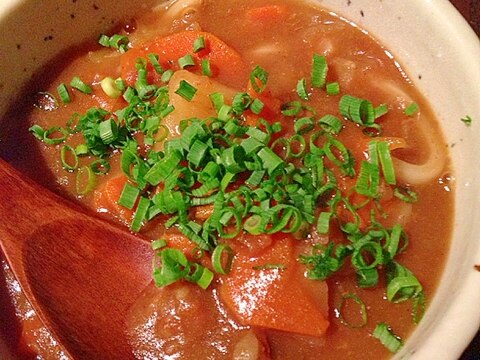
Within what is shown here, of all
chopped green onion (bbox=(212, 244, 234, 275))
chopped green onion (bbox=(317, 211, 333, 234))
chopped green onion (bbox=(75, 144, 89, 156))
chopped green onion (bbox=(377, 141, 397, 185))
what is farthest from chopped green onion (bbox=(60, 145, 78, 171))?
chopped green onion (bbox=(377, 141, 397, 185))

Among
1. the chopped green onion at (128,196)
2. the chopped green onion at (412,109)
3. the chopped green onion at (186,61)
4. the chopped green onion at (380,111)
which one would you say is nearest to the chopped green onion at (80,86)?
the chopped green onion at (186,61)

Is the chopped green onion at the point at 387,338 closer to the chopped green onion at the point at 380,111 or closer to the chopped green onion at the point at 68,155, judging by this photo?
the chopped green onion at the point at 380,111

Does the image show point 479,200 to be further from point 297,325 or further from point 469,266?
point 297,325

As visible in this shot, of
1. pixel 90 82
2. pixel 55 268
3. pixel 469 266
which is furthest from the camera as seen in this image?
pixel 90 82

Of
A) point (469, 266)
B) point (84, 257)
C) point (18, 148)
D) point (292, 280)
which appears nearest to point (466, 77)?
point (469, 266)

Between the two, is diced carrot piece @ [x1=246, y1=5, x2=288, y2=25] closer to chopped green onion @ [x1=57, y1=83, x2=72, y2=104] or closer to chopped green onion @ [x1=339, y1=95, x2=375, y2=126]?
chopped green onion @ [x1=339, y1=95, x2=375, y2=126]

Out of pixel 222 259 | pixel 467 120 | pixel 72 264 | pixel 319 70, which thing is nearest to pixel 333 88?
pixel 319 70
